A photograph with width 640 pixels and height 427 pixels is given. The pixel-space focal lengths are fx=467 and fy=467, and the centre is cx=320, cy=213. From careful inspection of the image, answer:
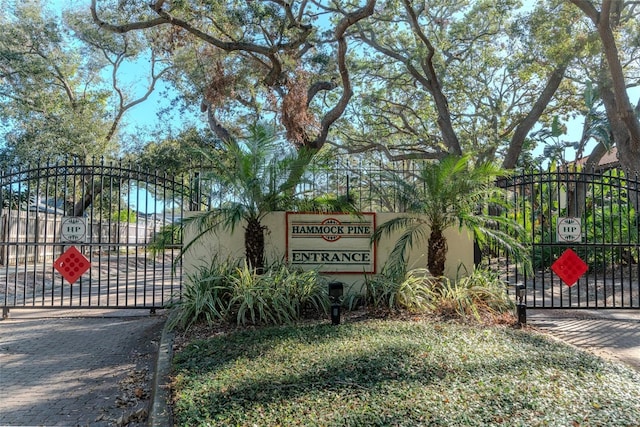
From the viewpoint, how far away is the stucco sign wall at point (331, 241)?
889 centimetres

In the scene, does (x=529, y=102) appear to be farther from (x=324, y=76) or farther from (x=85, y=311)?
(x=85, y=311)

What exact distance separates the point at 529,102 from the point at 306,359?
18575 mm

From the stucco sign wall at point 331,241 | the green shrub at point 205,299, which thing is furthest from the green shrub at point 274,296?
the stucco sign wall at point 331,241

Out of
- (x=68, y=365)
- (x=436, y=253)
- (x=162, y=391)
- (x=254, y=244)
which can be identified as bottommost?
(x=68, y=365)

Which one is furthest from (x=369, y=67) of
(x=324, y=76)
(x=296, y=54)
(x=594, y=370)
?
(x=594, y=370)

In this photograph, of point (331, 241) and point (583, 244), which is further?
point (331, 241)

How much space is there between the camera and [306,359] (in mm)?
5000

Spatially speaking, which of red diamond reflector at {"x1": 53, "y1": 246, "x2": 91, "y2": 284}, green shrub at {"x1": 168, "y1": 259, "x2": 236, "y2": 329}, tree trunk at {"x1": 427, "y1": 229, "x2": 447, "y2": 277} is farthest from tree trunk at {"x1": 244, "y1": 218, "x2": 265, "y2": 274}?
red diamond reflector at {"x1": 53, "y1": 246, "x2": 91, "y2": 284}

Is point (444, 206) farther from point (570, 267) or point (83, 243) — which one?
point (83, 243)

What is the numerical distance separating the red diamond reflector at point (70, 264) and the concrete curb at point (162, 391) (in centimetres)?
343

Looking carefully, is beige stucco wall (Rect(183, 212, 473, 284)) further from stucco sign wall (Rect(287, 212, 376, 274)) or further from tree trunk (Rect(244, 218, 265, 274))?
tree trunk (Rect(244, 218, 265, 274))

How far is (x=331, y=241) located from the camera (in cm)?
892

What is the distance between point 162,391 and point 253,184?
4.20 meters

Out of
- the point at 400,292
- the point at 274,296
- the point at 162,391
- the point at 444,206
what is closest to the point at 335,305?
the point at 274,296
